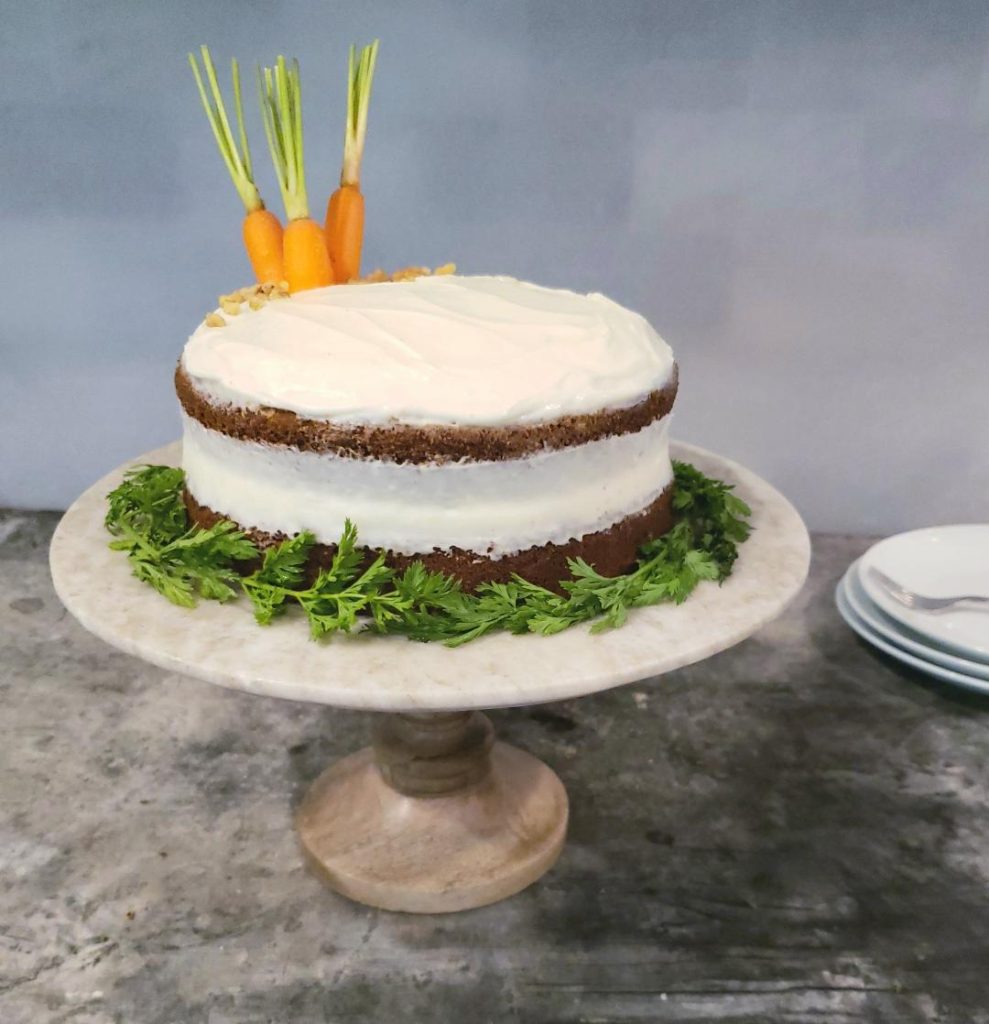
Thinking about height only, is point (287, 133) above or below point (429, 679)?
above

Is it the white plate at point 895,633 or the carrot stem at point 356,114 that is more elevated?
the carrot stem at point 356,114

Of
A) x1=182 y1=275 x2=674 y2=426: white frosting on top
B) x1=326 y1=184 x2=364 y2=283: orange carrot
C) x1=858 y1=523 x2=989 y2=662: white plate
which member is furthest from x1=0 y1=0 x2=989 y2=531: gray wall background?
x1=182 y1=275 x2=674 y2=426: white frosting on top

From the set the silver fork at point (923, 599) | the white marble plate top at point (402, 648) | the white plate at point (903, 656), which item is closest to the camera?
the white marble plate top at point (402, 648)

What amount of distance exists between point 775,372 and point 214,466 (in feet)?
5.54

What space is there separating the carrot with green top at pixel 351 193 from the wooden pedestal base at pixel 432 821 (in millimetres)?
863

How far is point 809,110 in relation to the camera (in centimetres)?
246

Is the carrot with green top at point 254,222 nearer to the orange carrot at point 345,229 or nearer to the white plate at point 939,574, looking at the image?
the orange carrot at point 345,229

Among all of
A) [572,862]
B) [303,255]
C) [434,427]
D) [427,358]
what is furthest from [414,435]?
[572,862]

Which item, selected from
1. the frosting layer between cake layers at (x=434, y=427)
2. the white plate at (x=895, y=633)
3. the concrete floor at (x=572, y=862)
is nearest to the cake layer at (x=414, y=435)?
the frosting layer between cake layers at (x=434, y=427)

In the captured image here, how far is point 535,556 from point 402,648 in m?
0.26

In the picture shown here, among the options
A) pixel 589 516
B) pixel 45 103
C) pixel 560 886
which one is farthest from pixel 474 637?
pixel 45 103

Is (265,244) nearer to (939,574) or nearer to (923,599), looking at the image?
(923,599)

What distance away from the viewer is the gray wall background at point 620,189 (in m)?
2.42

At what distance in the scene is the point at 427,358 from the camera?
1463 millimetres
